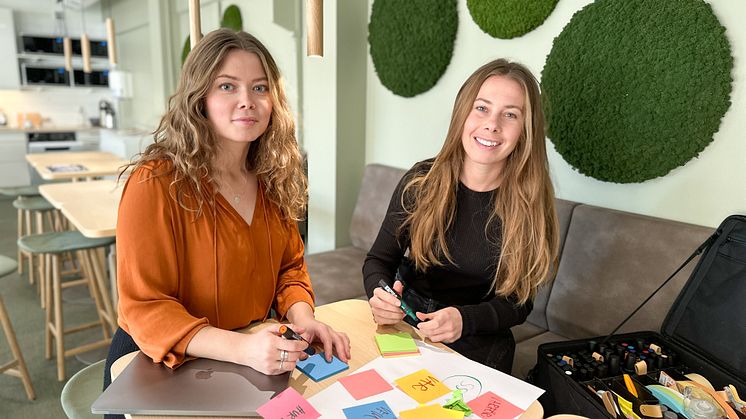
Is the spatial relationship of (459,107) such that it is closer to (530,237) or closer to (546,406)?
(530,237)

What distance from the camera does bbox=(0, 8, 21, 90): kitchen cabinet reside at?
616cm

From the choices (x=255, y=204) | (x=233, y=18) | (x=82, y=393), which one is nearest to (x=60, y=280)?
(x=82, y=393)

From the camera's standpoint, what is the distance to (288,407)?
87cm

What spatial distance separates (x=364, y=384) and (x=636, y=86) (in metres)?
1.55

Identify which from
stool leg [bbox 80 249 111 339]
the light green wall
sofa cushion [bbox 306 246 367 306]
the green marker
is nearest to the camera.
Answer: the green marker

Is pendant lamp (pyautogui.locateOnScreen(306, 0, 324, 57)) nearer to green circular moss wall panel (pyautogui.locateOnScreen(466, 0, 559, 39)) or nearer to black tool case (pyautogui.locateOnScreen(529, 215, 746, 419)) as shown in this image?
black tool case (pyautogui.locateOnScreen(529, 215, 746, 419))

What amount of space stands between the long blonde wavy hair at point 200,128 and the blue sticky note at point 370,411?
0.56 meters

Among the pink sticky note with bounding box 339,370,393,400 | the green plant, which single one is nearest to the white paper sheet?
the pink sticky note with bounding box 339,370,393,400

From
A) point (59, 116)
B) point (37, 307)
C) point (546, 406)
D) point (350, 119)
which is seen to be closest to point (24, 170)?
A: point (59, 116)

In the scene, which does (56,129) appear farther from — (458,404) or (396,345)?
(458,404)

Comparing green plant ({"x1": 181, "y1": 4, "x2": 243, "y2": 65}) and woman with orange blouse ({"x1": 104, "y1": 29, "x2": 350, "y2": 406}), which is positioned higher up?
green plant ({"x1": 181, "y1": 4, "x2": 243, "y2": 65})

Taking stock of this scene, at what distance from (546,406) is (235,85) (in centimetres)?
116

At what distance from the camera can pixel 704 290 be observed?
4.78ft

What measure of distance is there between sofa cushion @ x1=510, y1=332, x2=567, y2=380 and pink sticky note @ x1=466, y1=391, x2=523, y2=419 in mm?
798
